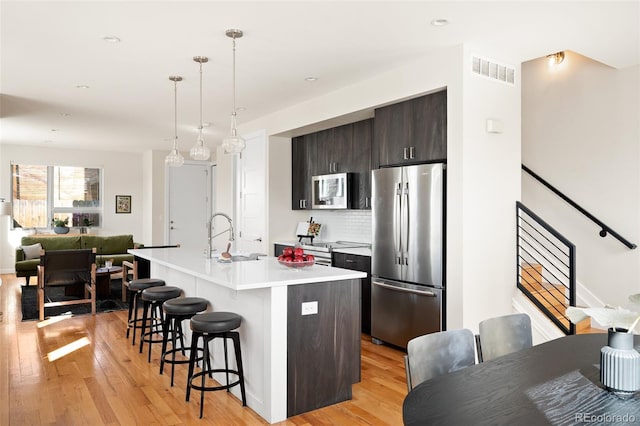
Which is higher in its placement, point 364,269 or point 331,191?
point 331,191

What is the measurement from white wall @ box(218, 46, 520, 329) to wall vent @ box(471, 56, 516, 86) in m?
0.07

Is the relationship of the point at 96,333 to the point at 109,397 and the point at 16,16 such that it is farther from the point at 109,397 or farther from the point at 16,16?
the point at 16,16

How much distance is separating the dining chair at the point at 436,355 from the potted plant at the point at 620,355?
51cm

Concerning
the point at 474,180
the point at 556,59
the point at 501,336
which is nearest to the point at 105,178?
the point at 474,180

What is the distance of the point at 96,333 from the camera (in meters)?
5.07

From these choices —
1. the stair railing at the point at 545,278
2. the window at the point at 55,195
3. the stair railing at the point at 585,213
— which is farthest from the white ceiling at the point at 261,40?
the window at the point at 55,195

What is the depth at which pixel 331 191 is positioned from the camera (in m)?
5.86

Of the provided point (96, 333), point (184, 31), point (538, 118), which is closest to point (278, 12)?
point (184, 31)

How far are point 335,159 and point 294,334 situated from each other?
10.9 ft

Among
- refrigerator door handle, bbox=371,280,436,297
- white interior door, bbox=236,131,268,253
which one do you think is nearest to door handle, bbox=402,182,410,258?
refrigerator door handle, bbox=371,280,436,297

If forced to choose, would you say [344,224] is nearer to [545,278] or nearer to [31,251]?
[545,278]

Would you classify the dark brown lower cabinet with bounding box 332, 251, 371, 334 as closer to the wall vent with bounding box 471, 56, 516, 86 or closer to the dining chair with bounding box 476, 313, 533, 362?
the wall vent with bounding box 471, 56, 516, 86

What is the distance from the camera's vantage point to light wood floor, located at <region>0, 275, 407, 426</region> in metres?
2.95

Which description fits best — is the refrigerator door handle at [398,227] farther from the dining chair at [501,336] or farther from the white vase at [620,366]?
the white vase at [620,366]
